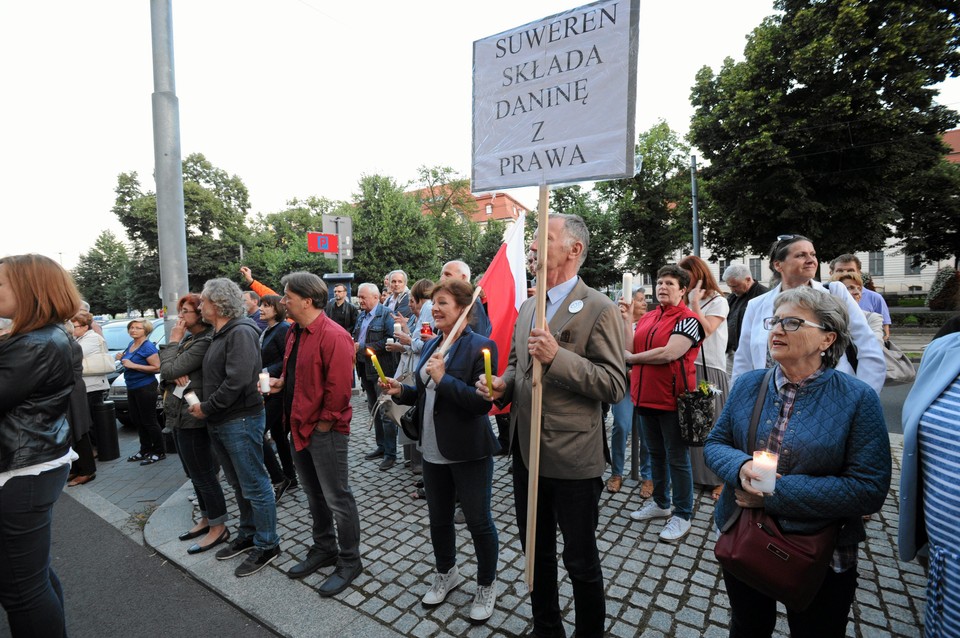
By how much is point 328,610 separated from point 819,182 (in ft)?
69.8

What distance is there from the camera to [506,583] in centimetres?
310

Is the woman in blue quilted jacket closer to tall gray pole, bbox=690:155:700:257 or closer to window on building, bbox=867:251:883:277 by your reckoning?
tall gray pole, bbox=690:155:700:257

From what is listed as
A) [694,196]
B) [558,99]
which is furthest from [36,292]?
[694,196]

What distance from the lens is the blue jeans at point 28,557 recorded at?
2219mm

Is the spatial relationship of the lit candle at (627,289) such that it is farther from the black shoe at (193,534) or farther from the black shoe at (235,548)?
the black shoe at (193,534)

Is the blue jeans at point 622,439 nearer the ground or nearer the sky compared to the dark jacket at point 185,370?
nearer the ground

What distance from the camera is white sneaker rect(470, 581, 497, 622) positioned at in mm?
2705

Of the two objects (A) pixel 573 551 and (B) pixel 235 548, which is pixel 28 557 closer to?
(B) pixel 235 548

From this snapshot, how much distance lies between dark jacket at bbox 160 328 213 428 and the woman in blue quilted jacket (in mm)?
3454

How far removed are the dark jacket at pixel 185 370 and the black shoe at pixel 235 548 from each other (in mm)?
931

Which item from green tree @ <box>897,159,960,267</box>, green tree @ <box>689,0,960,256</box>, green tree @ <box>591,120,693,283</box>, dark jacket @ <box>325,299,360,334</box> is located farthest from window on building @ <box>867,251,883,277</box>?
dark jacket @ <box>325,299,360,334</box>

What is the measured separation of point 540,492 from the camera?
2.40 meters

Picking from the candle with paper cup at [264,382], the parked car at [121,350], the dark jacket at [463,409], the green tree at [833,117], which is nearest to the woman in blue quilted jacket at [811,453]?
the dark jacket at [463,409]

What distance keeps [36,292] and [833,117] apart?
2150 cm
